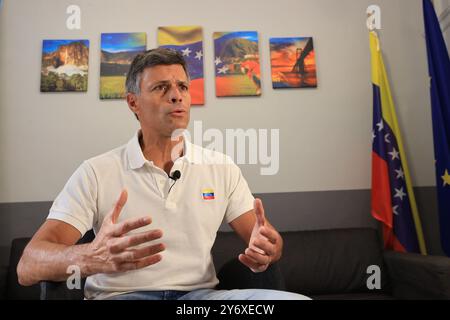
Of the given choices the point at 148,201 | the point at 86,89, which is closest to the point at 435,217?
the point at 148,201

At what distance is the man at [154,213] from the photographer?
0.91m

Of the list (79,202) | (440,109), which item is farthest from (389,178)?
(79,202)

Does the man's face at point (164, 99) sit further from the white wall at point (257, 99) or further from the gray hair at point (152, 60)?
the white wall at point (257, 99)

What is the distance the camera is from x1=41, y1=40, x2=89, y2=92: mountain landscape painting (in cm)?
226

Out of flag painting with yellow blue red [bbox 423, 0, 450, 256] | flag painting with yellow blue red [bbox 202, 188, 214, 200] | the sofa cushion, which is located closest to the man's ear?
flag painting with yellow blue red [bbox 202, 188, 214, 200]

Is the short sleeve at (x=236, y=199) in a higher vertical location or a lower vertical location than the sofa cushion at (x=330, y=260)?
higher

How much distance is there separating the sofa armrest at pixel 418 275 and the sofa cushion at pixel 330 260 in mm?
64

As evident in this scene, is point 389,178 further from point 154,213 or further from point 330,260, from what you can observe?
point 154,213

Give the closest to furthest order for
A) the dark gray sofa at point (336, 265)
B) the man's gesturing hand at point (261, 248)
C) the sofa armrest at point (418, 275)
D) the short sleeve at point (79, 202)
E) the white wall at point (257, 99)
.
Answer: the man's gesturing hand at point (261, 248)
the short sleeve at point (79, 202)
the sofa armrest at point (418, 275)
the dark gray sofa at point (336, 265)
the white wall at point (257, 99)

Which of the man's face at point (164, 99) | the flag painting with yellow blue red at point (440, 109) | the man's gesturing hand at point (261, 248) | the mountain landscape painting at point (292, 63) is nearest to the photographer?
the man's gesturing hand at point (261, 248)

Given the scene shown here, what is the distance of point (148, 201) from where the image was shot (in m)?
1.20

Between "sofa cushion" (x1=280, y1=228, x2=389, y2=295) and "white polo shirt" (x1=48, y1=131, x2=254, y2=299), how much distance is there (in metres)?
0.80

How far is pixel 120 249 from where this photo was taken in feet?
2.75

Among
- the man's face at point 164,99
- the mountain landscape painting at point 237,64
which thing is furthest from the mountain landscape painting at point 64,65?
the man's face at point 164,99
